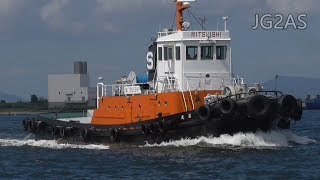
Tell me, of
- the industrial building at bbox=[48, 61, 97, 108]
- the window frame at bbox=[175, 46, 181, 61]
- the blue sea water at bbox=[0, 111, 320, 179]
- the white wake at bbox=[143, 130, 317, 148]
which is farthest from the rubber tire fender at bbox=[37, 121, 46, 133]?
the industrial building at bbox=[48, 61, 97, 108]

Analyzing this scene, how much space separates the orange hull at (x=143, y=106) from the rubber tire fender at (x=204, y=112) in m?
1.31

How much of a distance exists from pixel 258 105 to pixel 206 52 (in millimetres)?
3822

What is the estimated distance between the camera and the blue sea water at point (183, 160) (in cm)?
2211

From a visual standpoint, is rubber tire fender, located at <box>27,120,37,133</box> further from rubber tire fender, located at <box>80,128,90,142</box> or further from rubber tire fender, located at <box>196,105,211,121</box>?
rubber tire fender, located at <box>196,105,211,121</box>

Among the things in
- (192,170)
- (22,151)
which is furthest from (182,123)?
(22,151)

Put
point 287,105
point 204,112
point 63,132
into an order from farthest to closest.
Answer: point 63,132 → point 287,105 → point 204,112

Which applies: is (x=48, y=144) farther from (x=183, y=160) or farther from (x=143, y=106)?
(x=183, y=160)

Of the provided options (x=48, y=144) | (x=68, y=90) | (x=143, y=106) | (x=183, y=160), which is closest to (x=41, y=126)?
(x=48, y=144)

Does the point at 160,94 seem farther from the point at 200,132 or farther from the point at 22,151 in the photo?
the point at 22,151

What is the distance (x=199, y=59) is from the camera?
93.8 feet

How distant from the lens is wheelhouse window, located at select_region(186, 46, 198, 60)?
28.5 metres

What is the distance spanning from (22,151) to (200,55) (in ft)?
26.9

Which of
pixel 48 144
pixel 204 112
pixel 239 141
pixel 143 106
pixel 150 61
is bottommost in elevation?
pixel 48 144

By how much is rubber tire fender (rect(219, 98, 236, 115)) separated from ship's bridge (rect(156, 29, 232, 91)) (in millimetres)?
2675
